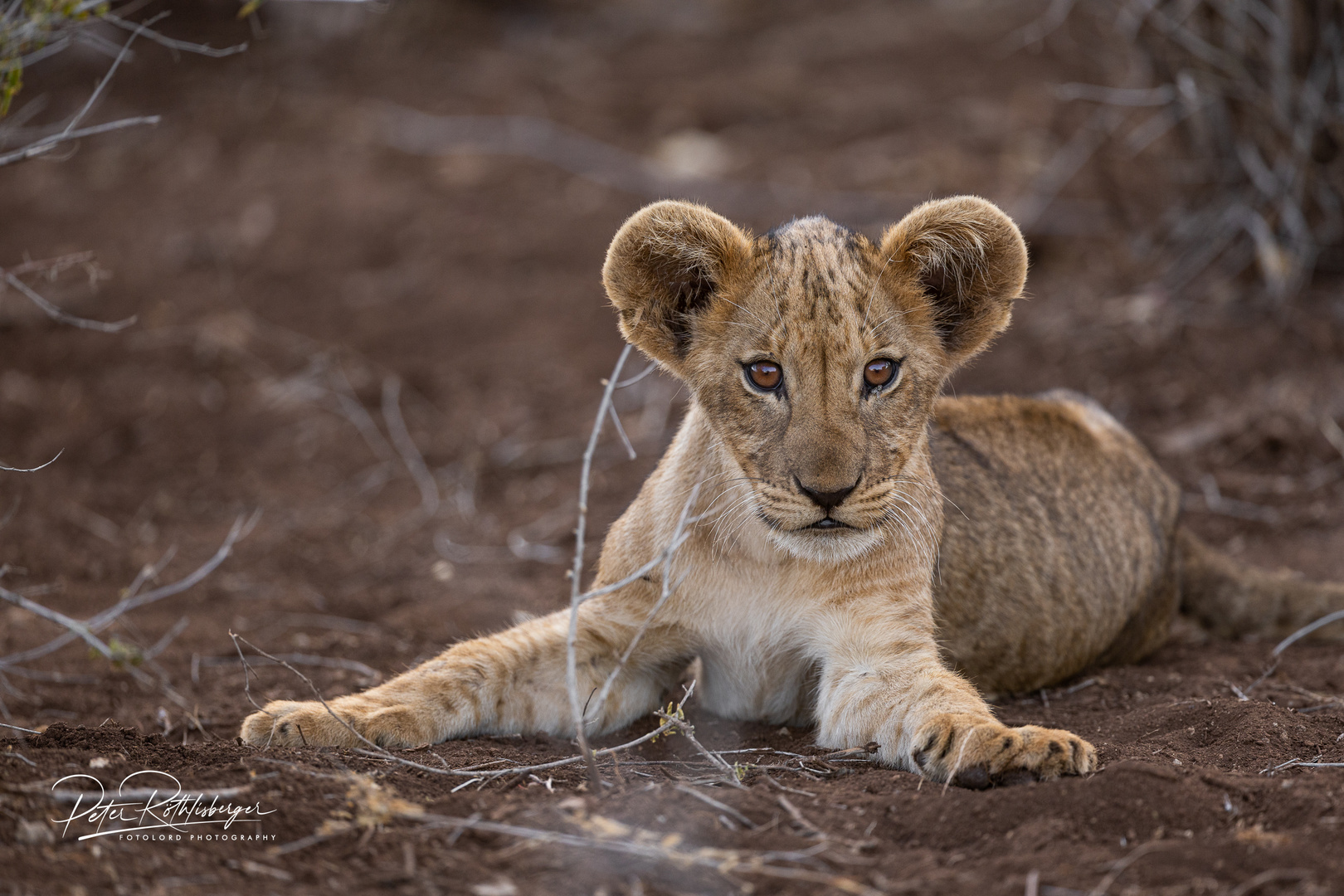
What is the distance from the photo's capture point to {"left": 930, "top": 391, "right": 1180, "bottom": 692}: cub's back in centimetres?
451

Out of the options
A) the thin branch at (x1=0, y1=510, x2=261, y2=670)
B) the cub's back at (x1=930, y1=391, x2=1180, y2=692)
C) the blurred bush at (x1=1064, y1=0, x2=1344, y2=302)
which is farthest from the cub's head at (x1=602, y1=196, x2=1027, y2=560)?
the blurred bush at (x1=1064, y1=0, x2=1344, y2=302)

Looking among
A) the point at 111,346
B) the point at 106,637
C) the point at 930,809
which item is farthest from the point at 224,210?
the point at 930,809

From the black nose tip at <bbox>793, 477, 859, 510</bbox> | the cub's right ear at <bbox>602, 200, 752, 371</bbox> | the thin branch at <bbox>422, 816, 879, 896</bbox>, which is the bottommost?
the thin branch at <bbox>422, 816, 879, 896</bbox>

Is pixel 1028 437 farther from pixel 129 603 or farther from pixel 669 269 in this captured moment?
pixel 129 603

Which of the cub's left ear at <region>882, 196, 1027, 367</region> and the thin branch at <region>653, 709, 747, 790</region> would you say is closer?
the thin branch at <region>653, 709, 747, 790</region>

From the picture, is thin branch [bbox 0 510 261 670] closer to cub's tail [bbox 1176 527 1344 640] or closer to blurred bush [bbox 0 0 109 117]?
blurred bush [bbox 0 0 109 117]

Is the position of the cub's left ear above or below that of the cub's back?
above

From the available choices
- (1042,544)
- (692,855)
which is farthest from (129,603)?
(1042,544)

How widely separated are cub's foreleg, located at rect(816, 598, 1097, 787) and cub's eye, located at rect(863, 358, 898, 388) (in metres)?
0.71

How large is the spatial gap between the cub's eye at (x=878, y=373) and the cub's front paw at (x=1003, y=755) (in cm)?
106

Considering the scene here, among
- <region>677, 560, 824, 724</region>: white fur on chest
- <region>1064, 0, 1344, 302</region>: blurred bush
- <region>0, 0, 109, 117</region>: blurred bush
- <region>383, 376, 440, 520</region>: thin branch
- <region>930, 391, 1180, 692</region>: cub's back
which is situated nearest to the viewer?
<region>0, 0, 109, 117</region>: blurred bush

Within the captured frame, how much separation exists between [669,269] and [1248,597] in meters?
Answer: 2.93

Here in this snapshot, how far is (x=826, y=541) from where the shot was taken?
3697 mm

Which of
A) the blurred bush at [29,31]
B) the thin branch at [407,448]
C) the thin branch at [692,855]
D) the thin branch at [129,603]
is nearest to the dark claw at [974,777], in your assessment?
the thin branch at [692,855]
